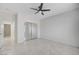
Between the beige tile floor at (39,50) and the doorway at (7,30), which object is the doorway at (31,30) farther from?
the beige tile floor at (39,50)

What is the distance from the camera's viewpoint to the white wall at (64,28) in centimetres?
424

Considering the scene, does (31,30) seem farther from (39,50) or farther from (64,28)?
(39,50)

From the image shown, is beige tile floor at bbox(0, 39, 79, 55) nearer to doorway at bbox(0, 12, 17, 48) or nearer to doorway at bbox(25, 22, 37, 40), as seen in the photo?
doorway at bbox(0, 12, 17, 48)

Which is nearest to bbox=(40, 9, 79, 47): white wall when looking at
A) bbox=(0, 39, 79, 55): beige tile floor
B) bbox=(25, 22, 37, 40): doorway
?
bbox=(0, 39, 79, 55): beige tile floor

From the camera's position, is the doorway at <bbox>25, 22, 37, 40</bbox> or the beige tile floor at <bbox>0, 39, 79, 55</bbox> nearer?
the beige tile floor at <bbox>0, 39, 79, 55</bbox>

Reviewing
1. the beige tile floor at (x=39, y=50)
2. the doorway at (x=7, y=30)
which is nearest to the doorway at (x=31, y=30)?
the doorway at (x=7, y=30)

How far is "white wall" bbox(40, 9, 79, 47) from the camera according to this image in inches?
167

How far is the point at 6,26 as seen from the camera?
33.0 feet

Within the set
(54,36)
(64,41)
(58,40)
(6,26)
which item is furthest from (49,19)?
(6,26)

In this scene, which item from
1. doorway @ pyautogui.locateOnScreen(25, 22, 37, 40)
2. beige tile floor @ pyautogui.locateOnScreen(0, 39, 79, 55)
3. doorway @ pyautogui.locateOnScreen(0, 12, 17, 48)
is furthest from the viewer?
doorway @ pyautogui.locateOnScreen(25, 22, 37, 40)

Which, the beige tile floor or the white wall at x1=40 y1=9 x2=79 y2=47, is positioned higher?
the white wall at x1=40 y1=9 x2=79 y2=47

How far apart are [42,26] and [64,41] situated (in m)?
3.44

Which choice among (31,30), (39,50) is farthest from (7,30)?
(39,50)
